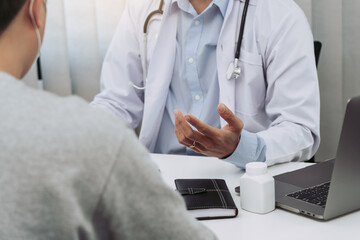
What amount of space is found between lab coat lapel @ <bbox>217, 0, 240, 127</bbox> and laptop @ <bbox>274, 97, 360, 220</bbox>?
440mm

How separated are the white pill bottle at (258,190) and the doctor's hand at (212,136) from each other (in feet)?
0.63

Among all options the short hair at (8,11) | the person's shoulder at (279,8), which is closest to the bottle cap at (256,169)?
the short hair at (8,11)

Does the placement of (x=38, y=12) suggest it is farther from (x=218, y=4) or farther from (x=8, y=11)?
(x=218, y=4)

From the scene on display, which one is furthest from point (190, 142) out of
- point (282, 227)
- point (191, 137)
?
point (282, 227)

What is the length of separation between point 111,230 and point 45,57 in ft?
5.26

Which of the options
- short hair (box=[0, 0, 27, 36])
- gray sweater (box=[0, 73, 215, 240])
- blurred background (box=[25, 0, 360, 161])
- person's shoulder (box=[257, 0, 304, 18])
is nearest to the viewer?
gray sweater (box=[0, 73, 215, 240])

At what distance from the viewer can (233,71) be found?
57.8 inches

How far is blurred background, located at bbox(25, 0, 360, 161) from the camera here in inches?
77.7

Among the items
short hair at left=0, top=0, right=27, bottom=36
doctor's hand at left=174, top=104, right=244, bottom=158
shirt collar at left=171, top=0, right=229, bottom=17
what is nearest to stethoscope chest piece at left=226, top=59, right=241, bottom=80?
shirt collar at left=171, top=0, right=229, bottom=17

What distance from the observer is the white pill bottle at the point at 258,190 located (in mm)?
972

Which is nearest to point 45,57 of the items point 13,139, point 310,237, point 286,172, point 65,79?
point 65,79

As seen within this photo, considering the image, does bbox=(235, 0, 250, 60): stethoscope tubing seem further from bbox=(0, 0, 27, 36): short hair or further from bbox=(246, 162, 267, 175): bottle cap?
bbox=(0, 0, 27, 36): short hair

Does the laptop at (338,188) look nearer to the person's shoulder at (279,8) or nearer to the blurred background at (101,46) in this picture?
the person's shoulder at (279,8)

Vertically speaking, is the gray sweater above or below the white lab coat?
above
